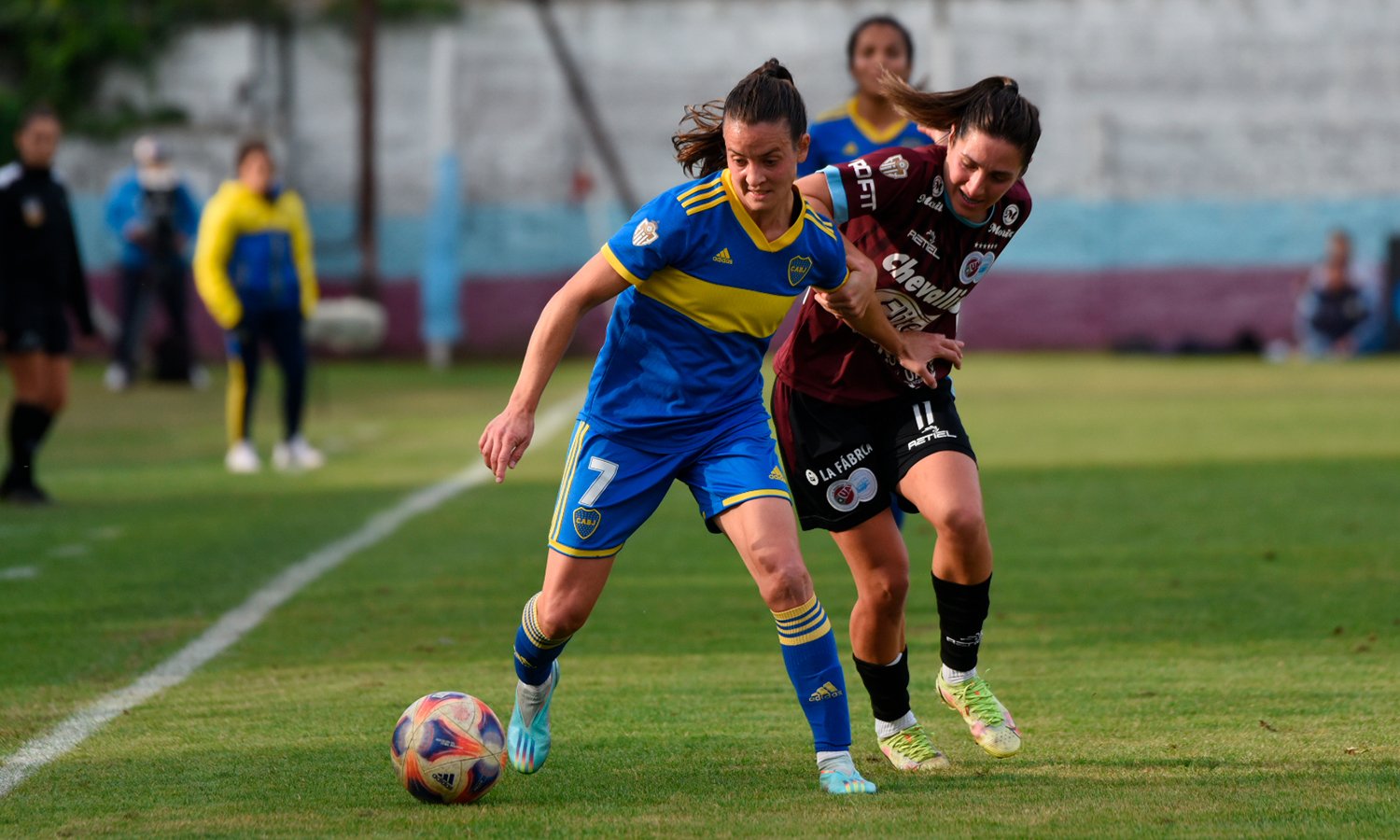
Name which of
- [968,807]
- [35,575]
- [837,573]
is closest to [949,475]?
[968,807]

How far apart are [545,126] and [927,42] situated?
20.4ft

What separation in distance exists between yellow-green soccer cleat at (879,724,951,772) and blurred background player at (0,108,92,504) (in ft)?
25.0

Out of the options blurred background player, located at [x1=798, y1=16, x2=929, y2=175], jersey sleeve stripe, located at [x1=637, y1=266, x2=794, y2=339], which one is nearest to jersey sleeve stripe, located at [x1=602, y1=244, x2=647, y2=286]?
jersey sleeve stripe, located at [x1=637, y1=266, x2=794, y2=339]

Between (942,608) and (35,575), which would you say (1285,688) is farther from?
(35,575)

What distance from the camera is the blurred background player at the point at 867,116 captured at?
7.76 meters

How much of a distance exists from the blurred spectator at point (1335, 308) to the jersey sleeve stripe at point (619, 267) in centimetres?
2264

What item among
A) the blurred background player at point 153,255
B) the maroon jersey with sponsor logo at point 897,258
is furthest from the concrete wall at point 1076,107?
the maroon jersey with sponsor logo at point 897,258

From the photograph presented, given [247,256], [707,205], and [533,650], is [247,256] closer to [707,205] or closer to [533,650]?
[533,650]

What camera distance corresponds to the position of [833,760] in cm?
493

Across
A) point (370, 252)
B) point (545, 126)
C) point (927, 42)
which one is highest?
point (927, 42)

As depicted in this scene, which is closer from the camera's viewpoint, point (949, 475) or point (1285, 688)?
point (949, 475)

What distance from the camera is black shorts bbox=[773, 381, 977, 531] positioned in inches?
215

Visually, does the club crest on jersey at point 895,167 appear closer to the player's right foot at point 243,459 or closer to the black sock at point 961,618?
the black sock at point 961,618

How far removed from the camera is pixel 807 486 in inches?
217
